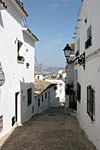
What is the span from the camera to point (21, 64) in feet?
50.2

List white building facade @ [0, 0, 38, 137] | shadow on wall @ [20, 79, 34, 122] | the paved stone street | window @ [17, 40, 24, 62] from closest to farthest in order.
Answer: the paved stone street, white building facade @ [0, 0, 38, 137], window @ [17, 40, 24, 62], shadow on wall @ [20, 79, 34, 122]

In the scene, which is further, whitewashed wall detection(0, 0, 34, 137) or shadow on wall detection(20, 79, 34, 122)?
shadow on wall detection(20, 79, 34, 122)

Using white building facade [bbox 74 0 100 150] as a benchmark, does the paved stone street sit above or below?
below

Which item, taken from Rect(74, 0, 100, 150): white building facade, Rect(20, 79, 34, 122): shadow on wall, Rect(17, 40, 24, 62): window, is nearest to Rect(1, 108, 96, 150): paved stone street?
Rect(74, 0, 100, 150): white building facade

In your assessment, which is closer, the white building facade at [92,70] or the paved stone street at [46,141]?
the white building facade at [92,70]

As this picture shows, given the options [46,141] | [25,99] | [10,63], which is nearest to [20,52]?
[25,99]

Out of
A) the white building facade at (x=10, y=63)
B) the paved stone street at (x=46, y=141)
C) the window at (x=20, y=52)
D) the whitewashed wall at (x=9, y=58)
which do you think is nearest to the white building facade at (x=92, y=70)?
the paved stone street at (x=46, y=141)

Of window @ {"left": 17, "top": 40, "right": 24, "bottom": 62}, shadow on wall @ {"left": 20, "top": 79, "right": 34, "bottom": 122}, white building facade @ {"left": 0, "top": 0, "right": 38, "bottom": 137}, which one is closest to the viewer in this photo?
white building facade @ {"left": 0, "top": 0, "right": 38, "bottom": 137}

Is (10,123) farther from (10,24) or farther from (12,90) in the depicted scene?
(10,24)

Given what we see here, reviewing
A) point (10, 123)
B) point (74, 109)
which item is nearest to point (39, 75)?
point (74, 109)

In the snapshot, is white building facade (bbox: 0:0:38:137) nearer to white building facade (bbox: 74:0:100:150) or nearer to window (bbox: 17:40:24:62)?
window (bbox: 17:40:24:62)

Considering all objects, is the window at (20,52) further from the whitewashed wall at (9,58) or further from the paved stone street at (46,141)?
the paved stone street at (46,141)

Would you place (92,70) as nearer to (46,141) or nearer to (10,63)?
(46,141)

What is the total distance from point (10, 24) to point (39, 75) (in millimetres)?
33288
